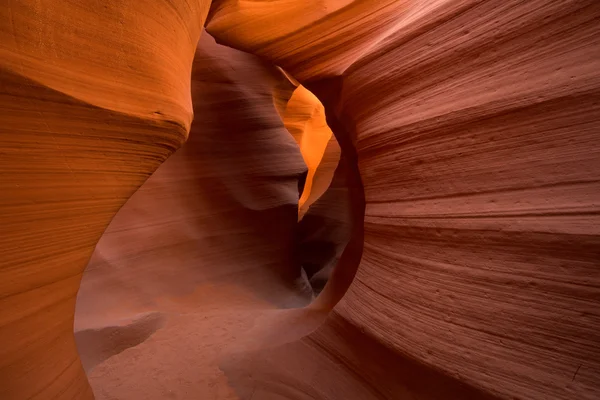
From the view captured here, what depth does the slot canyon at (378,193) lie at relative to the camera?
106 cm

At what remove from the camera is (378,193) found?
2.00 m

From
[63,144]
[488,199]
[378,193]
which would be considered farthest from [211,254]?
[488,199]

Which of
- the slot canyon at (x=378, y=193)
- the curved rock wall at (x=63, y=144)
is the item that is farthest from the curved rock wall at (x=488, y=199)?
the curved rock wall at (x=63, y=144)

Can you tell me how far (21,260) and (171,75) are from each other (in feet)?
2.71

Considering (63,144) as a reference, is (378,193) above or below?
below

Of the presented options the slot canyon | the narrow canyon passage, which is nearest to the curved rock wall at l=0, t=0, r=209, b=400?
the slot canyon

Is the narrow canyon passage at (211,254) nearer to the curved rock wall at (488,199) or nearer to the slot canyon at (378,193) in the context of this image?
the slot canyon at (378,193)

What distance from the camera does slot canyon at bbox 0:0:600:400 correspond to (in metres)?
1.06

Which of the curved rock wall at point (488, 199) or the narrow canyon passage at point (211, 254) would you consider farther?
the narrow canyon passage at point (211, 254)

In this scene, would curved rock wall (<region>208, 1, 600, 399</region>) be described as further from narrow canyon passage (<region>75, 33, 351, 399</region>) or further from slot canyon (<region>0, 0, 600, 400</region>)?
narrow canyon passage (<region>75, 33, 351, 399</region>)

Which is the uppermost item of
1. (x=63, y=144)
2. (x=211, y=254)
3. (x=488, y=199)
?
(x=63, y=144)

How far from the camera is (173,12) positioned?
4.76 ft

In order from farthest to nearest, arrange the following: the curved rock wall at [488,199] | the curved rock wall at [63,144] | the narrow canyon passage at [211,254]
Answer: the narrow canyon passage at [211,254] → the curved rock wall at [488,199] → the curved rock wall at [63,144]

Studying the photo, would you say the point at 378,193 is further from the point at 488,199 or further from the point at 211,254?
the point at 211,254
